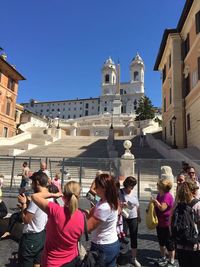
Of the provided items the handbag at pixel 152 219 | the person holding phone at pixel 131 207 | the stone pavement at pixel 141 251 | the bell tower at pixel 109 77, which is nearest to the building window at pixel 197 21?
the stone pavement at pixel 141 251

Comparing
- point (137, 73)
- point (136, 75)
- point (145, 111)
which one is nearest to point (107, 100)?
point (136, 75)

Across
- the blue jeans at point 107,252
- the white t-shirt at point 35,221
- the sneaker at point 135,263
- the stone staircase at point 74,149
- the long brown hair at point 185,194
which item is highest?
the stone staircase at point 74,149

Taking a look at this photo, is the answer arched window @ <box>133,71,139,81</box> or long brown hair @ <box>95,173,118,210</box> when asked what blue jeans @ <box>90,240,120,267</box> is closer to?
long brown hair @ <box>95,173,118,210</box>

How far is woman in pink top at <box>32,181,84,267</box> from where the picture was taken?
116 inches

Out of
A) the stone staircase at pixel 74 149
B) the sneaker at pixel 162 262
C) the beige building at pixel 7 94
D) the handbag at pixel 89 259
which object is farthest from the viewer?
the beige building at pixel 7 94

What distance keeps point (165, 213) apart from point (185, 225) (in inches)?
63.4

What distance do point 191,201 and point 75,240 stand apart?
1.75 m

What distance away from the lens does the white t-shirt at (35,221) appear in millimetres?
3967

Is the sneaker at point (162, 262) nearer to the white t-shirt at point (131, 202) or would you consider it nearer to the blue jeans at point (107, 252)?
the white t-shirt at point (131, 202)

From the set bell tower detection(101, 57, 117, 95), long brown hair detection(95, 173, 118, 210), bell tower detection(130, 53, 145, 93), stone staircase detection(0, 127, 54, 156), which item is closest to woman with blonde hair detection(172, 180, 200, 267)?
long brown hair detection(95, 173, 118, 210)

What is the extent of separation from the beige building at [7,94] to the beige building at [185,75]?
23357 mm

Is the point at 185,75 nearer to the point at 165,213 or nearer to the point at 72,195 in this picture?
the point at 165,213

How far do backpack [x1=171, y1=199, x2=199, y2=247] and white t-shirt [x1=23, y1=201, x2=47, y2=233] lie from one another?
6.28ft

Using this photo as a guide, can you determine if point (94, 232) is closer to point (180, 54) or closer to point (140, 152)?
point (140, 152)
